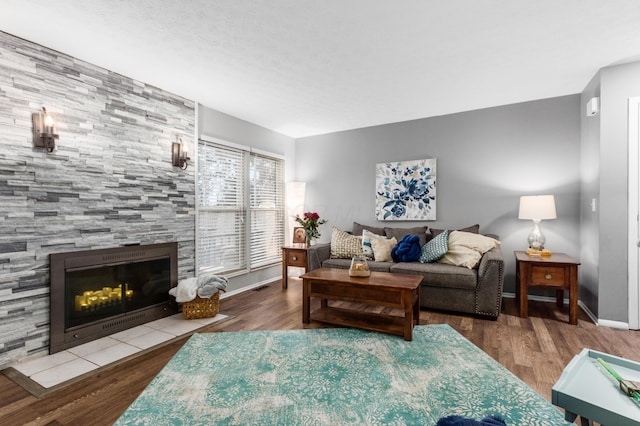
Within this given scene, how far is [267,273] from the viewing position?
199 inches

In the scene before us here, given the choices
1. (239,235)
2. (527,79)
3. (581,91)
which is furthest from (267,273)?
(581,91)

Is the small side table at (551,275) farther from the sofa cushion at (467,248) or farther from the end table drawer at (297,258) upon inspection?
the end table drawer at (297,258)

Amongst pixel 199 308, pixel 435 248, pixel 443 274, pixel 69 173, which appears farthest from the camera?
pixel 435 248

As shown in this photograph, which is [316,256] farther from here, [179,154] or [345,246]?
[179,154]

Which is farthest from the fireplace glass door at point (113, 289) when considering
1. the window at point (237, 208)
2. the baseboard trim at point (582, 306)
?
the baseboard trim at point (582, 306)

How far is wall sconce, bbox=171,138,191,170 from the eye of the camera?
11.8 ft

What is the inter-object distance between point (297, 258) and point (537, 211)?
3.07 m

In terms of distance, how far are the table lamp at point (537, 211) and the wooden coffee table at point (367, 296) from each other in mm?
1573

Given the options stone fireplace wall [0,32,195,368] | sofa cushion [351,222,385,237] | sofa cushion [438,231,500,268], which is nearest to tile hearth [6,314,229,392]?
stone fireplace wall [0,32,195,368]

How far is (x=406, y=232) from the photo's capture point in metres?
4.44

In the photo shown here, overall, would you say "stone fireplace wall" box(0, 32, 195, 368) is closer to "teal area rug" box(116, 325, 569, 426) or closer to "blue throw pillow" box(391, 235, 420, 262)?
"teal area rug" box(116, 325, 569, 426)

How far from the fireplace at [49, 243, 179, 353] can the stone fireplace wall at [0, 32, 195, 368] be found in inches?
3.3

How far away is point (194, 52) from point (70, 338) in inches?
106

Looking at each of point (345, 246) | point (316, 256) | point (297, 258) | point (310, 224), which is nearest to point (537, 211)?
point (345, 246)
